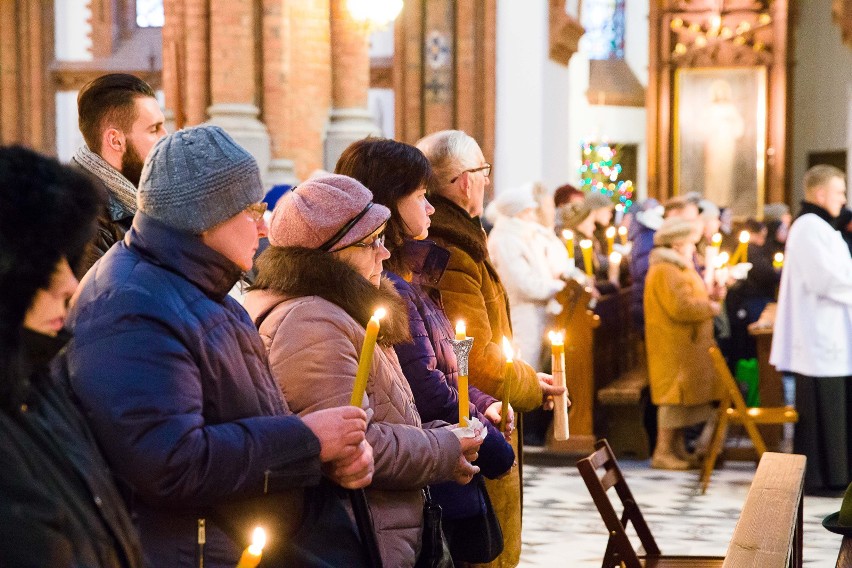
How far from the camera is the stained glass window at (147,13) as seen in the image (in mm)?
23266

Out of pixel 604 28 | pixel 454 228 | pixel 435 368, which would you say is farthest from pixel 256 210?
pixel 604 28

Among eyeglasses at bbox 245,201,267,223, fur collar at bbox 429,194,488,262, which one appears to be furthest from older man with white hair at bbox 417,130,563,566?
eyeglasses at bbox 245,201,267,223

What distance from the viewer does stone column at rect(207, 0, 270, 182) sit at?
34.1ft

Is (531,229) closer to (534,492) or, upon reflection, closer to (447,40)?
(534,492)

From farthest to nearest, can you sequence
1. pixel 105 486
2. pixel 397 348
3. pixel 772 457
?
pixel 772 457, pixel 397 348, pixel 105 486

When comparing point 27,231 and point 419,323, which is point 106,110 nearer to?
point 419,323

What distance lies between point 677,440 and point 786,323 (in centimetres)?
151

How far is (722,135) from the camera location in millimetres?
23953

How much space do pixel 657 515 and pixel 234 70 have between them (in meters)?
4.91

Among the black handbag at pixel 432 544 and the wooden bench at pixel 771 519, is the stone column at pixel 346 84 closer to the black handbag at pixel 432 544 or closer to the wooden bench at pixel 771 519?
the wooden bench at pixel 771 519

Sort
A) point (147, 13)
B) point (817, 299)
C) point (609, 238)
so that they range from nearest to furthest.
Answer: point (817, 299), point (609, 238), point (147, 13)

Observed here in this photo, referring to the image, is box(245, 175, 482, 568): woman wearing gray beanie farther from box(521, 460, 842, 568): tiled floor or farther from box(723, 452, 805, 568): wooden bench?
box(521, 460, 842, 568): tiled floor

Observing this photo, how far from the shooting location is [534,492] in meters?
8.38

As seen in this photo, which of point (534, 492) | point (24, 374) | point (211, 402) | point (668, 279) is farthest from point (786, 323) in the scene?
point (24, 374)
